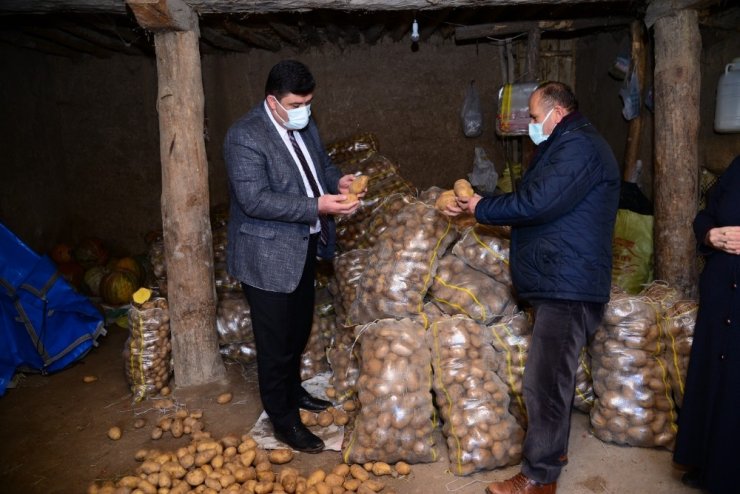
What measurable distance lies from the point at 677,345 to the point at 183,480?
2.94m

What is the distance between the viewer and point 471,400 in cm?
315

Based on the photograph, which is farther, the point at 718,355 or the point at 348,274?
the point at 348,274

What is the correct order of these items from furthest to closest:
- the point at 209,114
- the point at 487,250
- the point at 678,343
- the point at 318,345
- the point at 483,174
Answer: the point at 209,114, the point at 483,174, the point at 318,345, the point at 487,250, the point at 678,343

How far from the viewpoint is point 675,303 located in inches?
134

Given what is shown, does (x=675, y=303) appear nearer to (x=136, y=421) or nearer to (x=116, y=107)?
(x=136, y=421)

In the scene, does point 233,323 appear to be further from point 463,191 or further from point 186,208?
point 463,191

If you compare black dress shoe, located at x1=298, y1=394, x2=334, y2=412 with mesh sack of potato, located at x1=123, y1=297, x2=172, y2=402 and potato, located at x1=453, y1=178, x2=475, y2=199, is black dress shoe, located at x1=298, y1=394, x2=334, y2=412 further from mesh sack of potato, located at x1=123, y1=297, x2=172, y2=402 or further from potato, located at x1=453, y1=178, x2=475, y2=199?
potato, located at x1=453, y1=178, x2=475, y2=199

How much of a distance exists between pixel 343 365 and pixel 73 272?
12.8 feet

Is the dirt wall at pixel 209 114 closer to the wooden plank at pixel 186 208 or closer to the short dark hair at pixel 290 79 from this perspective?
the wooden plank at pixel 186 208

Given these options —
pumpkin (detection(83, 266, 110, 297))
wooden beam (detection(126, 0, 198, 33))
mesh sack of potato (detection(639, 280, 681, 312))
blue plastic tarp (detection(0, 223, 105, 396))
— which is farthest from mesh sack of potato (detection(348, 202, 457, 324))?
pumpkin (detection(83, 266, 110, 297))

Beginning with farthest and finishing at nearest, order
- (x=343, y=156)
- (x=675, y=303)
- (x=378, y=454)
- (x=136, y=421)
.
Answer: (x=343, y=156) < (x=136, y=421) < (x=675, y=303) < (x=378, y=454)

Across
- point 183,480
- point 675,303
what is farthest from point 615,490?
point 183,480

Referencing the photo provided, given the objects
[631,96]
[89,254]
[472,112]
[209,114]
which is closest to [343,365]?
[472,112]

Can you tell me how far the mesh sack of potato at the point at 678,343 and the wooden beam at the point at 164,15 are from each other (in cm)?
360
